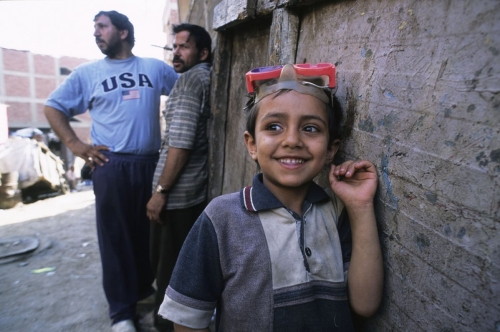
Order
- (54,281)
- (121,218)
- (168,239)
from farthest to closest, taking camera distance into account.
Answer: (54,281) → (121,218) → (168,239)

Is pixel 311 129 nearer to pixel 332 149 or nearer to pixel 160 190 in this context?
pixel 332 149

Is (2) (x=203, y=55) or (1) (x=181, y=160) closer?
(1) (x=181, y=160)

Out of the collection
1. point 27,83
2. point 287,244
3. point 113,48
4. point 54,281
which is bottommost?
point 54,281

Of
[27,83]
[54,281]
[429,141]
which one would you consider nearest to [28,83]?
[27,83]

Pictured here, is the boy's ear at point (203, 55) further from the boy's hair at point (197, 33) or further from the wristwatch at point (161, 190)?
the wristwatch at point (161, 190)

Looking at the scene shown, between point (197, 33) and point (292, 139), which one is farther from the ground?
point (197, 33)

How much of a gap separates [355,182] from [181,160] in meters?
1.57

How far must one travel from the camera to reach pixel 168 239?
2607mm

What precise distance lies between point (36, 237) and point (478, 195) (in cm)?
565

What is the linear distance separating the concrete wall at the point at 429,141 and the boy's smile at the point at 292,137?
0.56 feet

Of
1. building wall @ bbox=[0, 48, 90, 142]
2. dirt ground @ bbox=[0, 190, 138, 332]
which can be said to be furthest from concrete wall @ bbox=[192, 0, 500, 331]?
building wall @ bbox=[0, 48, 90, 142]

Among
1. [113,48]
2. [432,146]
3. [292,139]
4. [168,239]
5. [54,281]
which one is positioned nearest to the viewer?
[432,146]

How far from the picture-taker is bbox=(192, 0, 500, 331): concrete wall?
0.75 metres

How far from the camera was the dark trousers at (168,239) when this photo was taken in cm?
259
